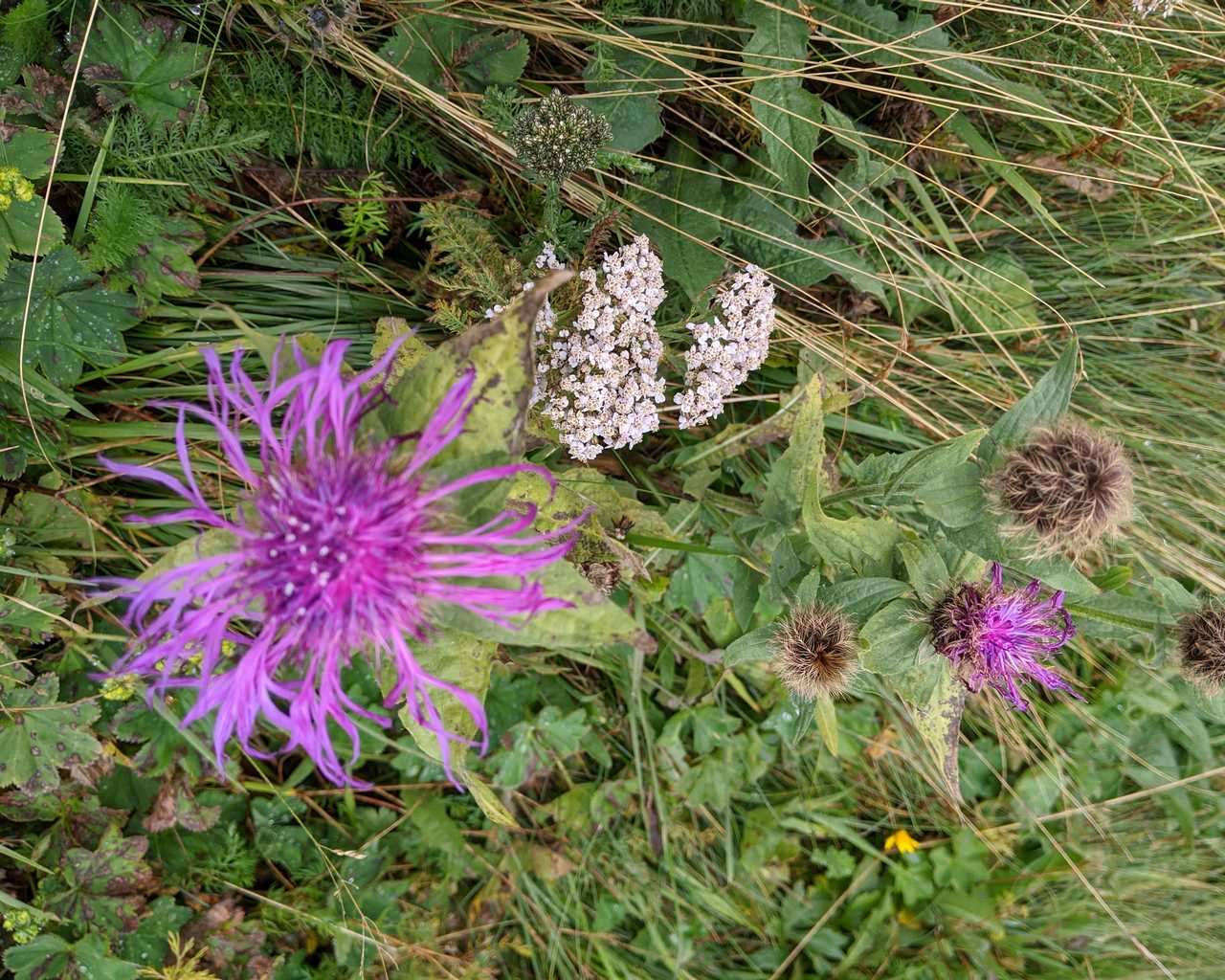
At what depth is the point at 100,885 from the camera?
2262 millimetres

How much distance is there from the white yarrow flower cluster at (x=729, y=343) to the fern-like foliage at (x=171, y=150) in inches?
46.3

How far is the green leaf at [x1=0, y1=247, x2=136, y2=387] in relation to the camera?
193 cm

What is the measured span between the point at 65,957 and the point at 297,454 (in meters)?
1.88

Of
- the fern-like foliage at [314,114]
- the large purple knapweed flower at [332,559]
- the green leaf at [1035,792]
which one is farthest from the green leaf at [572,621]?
the green leaf at [1035,792]

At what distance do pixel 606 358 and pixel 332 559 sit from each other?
919mm

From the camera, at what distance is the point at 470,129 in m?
2.12

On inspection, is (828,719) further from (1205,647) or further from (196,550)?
(196,550)

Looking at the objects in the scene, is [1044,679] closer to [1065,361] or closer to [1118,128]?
[1065,361]

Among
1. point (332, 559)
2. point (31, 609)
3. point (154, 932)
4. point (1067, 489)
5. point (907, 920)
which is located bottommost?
point (907, 920)

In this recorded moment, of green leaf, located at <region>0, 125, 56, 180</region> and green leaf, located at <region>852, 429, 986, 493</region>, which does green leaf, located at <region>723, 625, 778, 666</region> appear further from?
green leaf, located at <region>0, 125, 56, 180</region>

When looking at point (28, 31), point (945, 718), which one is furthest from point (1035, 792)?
point (28, 31)

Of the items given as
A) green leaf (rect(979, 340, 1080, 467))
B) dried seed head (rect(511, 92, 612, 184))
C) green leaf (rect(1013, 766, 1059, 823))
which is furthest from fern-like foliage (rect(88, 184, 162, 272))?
green leaf (rect(1013, 766, 1059, 823))

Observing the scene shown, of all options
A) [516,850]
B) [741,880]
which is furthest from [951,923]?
[516,850]

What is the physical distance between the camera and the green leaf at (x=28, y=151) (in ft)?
6.05
